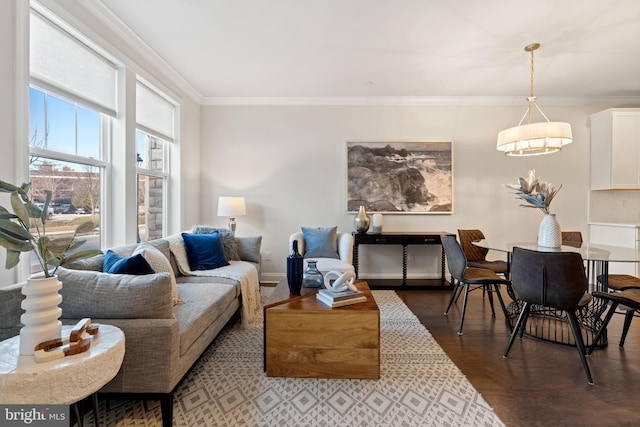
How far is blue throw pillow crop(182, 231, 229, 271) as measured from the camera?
3.02m

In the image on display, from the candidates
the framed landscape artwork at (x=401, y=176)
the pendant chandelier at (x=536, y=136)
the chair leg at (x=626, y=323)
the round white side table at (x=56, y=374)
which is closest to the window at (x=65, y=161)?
the round white side table at (x=56, y=374)

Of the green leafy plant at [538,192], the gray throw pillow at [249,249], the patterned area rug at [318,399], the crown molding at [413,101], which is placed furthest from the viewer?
the crown molding at [413,101]

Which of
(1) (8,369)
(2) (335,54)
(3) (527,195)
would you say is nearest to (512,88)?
(3) (527,195)

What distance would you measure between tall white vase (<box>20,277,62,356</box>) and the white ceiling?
7.59 ft

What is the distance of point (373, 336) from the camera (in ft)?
6.21

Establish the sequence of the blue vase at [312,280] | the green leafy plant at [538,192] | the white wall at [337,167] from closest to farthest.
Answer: the blue vase at [312,280]
the green leafy plant at [538,192]
the white wall at [337,167]

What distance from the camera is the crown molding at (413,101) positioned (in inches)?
170

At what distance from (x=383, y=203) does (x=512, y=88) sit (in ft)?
7.78

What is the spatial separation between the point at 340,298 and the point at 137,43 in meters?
3.11

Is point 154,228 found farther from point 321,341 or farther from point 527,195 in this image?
point 527,195

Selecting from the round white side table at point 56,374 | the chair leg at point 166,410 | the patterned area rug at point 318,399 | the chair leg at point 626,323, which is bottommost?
the patterned area rug at point 318,399

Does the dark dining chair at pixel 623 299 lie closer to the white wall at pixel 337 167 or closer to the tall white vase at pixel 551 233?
the tall white vase at pixel 551 233

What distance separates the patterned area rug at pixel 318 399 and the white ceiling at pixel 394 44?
9.27 ft

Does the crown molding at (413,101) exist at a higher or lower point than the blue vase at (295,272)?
higher
